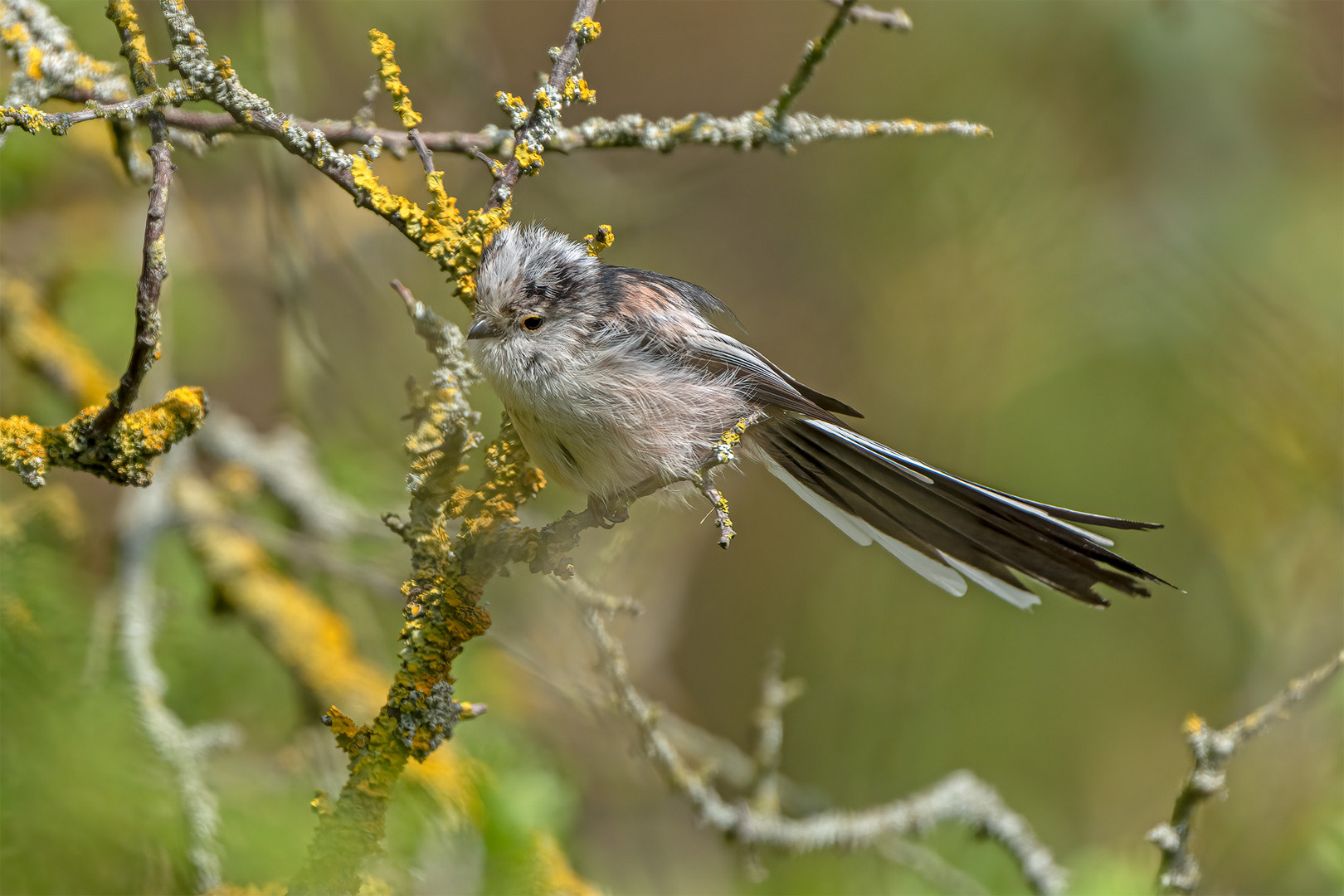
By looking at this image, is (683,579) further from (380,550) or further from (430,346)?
(430,346)

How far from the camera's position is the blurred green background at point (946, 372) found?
3.17 m

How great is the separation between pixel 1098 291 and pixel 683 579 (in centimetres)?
219

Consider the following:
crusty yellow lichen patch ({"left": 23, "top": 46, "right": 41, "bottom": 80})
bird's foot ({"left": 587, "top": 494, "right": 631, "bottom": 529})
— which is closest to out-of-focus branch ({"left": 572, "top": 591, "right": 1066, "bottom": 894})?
bird's foot ({"left": 587, "top": 494, "right": 631, "bottom": 529})

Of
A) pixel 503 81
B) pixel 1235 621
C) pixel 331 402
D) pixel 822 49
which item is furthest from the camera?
pixel 503 81

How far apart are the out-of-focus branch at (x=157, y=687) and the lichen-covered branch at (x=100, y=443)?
1.48ft

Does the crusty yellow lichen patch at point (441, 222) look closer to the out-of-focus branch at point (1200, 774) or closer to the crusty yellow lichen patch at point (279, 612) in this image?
the crusty yellow lichen patch at point (279, 612)

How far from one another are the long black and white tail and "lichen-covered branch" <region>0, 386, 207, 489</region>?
57.8 inches

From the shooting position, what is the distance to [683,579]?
4.30 meters

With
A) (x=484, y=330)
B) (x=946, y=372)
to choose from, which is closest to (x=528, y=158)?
(x=484, y=330)

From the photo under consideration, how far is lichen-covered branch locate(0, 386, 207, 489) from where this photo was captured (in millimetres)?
1518

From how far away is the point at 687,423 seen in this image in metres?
2.39

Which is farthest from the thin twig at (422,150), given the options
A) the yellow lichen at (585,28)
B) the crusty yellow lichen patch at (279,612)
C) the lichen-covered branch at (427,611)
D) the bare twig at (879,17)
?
the crusty yellow lichen patch at (279,612)

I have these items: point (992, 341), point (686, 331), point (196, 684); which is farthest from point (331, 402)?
point (992, 341)

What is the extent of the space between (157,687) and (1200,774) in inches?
88.9
